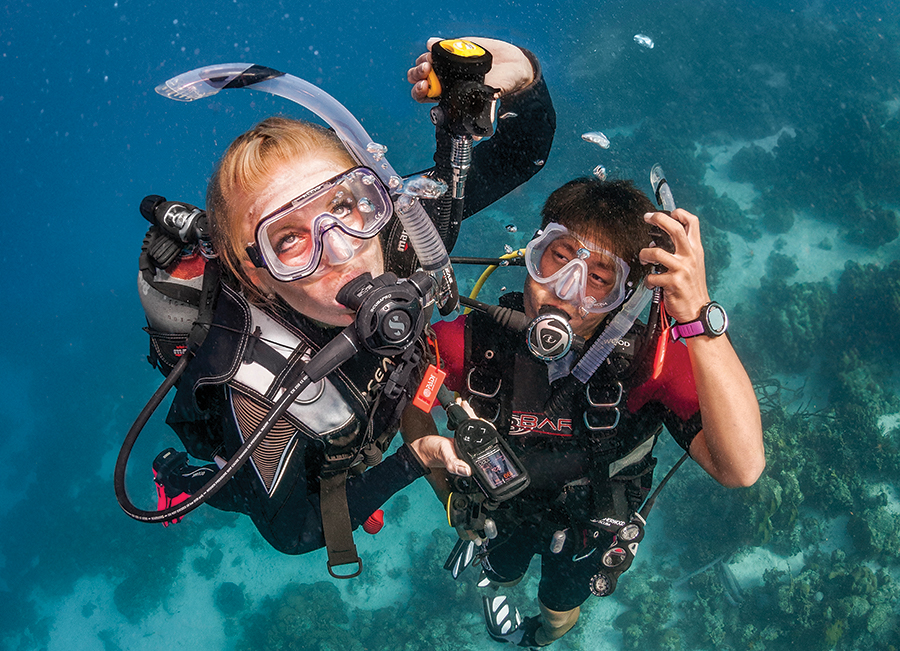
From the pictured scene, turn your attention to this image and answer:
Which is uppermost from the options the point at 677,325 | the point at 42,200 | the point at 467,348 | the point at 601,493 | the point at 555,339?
the point at 677,325

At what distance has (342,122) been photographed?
2.16 metres

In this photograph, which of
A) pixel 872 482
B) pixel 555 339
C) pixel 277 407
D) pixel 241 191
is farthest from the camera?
pixel 872 482

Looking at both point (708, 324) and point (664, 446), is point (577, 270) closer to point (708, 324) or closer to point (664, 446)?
point (708, 324)

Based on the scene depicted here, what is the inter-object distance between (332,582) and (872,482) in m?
11.8

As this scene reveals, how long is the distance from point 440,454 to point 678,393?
1.27 m

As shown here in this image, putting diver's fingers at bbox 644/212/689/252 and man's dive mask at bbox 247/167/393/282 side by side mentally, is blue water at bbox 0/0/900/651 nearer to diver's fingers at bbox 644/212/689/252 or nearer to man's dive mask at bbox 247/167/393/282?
man's dive mask at bbox 247/167/393/282

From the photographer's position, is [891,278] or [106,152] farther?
[106,152]

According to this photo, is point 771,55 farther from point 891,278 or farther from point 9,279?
point 9,279

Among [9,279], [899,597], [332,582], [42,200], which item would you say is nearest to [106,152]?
[42,200]

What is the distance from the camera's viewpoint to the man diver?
2.07 metres

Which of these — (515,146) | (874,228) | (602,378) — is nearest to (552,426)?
(602,378)

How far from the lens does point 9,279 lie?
37.4 m

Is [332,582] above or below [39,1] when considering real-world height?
below

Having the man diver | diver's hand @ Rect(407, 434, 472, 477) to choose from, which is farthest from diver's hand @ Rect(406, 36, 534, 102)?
diver's hand @ Rect(407, 434, 472, 477)
